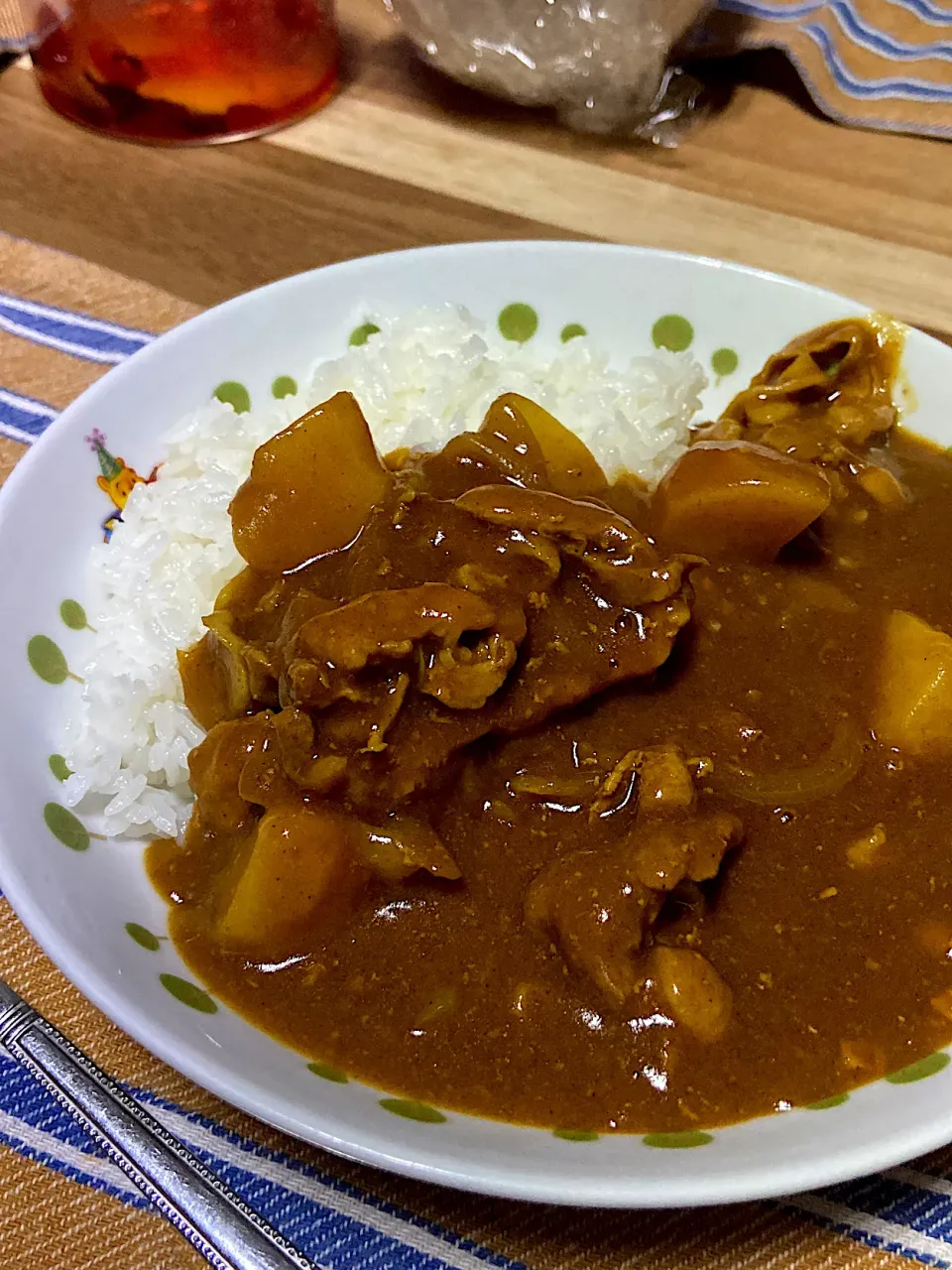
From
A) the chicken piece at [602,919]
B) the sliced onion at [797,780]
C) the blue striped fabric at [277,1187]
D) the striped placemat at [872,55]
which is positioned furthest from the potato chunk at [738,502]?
the striped placemat at [872,55]

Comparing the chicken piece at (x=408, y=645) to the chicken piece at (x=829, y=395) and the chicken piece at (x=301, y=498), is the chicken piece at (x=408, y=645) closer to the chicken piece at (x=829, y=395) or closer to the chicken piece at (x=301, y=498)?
the chicken piece at (x=301, y=498)

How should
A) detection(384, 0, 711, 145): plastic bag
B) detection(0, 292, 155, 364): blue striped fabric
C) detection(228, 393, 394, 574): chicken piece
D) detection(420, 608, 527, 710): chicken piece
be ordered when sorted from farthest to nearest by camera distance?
detection(384, 0, 711, 145): plastic bag → detection(0, 292, 155, 364): blue striped fabric → detection(228, 393, 394, 574): chicken piece → detection(420, 608, 527, 710): chicken piece

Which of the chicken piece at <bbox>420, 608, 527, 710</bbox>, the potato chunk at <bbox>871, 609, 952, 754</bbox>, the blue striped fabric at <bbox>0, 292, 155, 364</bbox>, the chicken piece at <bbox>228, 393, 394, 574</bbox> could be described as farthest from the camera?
the blue striped fabric at <bbox>0, 292, 155, 364</bbox>

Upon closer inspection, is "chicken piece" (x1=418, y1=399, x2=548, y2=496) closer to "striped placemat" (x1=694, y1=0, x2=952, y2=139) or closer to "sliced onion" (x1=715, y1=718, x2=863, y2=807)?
"sliced onion" (x1=715, y1=718, x2=863, y2=807)

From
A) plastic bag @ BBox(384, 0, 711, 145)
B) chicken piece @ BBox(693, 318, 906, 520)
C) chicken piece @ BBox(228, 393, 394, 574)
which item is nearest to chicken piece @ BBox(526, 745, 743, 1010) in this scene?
chicken piece @ BBox(228, 393, 394, 574)

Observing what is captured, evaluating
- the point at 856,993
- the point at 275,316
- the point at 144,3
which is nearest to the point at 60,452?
the point at 275,316

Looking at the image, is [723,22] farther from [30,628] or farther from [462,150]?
[30,628]
